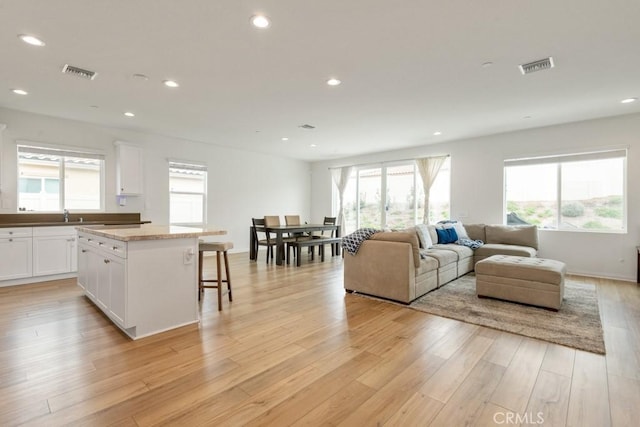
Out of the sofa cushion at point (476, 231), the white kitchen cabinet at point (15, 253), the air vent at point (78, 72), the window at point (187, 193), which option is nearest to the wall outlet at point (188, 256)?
the air vent at point (78, 72)

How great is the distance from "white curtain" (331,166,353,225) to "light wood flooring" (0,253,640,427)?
5.65 m

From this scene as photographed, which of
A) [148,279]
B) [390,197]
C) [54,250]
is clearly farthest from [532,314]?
[54,250]

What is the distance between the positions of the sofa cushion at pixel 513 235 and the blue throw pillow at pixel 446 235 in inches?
28.8

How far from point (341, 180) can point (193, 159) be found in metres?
3.95

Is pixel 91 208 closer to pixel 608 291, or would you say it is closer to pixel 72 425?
pixel 72 425

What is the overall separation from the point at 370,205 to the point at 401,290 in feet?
16.1

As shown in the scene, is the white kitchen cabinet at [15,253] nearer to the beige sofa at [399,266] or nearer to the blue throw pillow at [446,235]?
the beige sofa at [399,266]

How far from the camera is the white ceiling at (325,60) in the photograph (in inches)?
91.0

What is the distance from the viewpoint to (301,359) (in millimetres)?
2262

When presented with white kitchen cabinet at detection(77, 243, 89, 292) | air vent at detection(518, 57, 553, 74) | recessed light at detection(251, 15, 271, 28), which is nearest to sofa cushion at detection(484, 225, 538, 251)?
air vent at detection(518, 57, 553, 74)

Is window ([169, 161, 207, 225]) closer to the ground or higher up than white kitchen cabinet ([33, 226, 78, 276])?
higher up

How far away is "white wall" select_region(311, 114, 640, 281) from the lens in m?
4.82

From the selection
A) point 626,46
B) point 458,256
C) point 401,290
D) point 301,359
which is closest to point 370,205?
point 458,256

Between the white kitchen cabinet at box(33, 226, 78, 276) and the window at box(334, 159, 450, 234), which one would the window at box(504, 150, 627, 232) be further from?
the white kitchen cabinet at box(33, 226, 78, 276)
